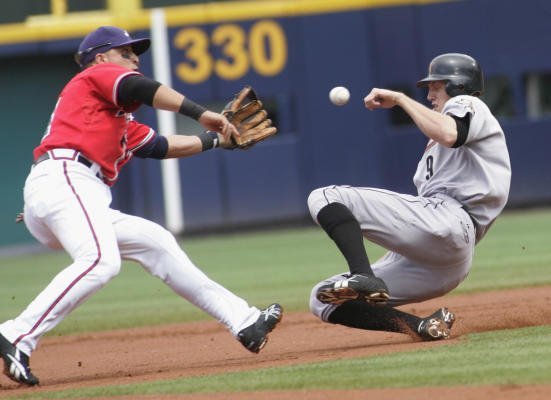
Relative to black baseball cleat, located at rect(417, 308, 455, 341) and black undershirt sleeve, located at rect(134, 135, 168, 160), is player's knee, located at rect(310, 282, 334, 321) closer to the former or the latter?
black baseball cleat, located at rect(417, 308, 455, 341)

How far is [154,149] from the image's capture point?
502 centimetres

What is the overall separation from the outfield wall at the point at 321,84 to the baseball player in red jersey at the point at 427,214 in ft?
33.3

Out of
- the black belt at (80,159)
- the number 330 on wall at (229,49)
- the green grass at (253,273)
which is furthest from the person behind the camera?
the number 330 on wall at (229,49)

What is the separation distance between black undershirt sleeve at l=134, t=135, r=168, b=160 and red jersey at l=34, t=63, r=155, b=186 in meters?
0.53

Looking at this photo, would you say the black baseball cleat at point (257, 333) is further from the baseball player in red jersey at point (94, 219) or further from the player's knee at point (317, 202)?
the player's knee at point (317, 202)

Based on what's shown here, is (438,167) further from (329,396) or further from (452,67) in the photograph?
(329,396)

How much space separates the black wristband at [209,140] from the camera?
5168mm

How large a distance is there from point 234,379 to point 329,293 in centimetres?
60

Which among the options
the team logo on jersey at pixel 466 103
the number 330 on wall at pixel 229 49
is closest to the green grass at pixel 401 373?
the team logo on jersey at pixel 466 103

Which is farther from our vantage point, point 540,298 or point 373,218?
point 540,298

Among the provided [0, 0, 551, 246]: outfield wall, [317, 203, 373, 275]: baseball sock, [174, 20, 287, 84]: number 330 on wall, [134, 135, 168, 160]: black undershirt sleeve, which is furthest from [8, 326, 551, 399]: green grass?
[174, 20, 287, 84]: number 330 on wall

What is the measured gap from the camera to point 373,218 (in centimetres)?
445

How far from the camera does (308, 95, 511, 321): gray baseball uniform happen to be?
440 cm

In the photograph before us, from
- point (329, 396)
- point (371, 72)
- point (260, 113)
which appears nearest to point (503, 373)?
point (329, 396)
